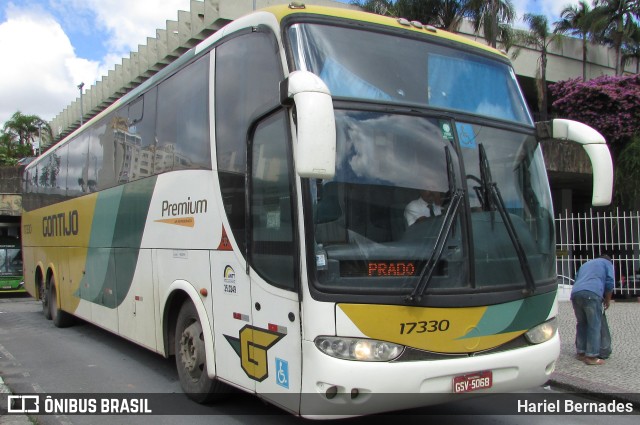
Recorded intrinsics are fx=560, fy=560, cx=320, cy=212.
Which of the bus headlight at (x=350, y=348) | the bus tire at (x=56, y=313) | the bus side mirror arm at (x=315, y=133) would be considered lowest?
the bus tire at (x=56, y=313)

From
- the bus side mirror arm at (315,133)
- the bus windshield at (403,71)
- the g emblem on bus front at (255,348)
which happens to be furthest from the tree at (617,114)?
the bus side mirror arm at (315,133)

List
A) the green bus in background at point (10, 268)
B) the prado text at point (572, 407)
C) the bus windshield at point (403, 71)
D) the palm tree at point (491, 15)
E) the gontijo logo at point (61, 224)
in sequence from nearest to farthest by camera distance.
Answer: the bus windshield at point (403, 71) → the prado text at point (572, 407) → the gontijo logo at point (61, 224) → the palm tree at point (491, 15) → the green bus in background at point (10, 268)

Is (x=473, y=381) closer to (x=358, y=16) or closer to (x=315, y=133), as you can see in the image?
(x=315, y=133)

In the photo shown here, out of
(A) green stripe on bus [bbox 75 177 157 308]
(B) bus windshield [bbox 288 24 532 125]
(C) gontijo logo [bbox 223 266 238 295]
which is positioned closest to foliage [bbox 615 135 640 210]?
(B) bus windshield [bbox 288 24 532 125]

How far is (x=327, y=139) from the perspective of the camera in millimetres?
3436

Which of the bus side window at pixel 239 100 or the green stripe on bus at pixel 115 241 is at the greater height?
the bus side window at pixel 239 100

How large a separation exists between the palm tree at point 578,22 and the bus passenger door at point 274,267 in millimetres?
31610

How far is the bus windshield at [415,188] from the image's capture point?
3.97m

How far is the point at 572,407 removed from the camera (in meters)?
5.96

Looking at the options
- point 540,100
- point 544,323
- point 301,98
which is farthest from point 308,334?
point 540,100

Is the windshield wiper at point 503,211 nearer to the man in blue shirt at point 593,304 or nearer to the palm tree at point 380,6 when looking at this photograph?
the man in blue shirt at point 593,304

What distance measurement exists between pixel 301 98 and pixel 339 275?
4.07 feet

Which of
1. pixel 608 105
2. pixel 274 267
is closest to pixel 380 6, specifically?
pixel 608 105

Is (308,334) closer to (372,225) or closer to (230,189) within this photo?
(372,225)
